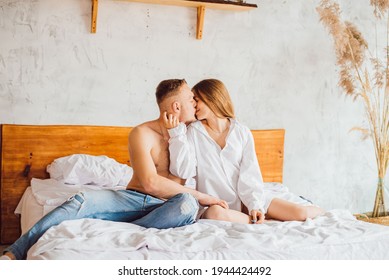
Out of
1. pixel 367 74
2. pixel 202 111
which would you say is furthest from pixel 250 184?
pixel 367 74

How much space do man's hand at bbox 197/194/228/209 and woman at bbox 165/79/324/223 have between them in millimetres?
55

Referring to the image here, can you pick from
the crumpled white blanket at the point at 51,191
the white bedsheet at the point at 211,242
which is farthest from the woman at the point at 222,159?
the crumpled white blanket at the point at 51,191

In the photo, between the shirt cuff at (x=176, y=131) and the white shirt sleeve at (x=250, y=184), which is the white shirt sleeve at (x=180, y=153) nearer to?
the shirt cuff at (x=176, y=131)

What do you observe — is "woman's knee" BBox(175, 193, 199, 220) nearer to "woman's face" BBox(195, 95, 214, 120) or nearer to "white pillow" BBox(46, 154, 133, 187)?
"woman's face" BBox(195, 95, 214, 120)

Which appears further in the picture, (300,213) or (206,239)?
(300,213)

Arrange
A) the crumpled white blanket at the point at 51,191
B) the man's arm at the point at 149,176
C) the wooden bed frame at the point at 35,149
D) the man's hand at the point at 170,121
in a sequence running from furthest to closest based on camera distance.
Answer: the wooden bed frame at the point at 35,149, the crumpled white blanket at the point at 51,191, the man's hand at the point at 170,121, the man's arm at the point at 149,176

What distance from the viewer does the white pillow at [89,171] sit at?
9.59ft

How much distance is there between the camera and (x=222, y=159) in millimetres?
2463

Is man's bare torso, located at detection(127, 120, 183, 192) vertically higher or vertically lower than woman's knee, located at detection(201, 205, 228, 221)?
higher

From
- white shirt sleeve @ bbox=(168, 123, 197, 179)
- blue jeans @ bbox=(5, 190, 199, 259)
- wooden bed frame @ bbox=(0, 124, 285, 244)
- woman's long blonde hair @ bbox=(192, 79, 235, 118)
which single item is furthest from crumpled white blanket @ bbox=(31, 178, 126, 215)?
woman's long blonde hair @ bbox=(192, 79, 235, 118)

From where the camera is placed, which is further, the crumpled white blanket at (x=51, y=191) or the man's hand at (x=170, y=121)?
the crumpled white blanket at (x=51, y=191)

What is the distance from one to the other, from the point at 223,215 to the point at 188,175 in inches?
10.4

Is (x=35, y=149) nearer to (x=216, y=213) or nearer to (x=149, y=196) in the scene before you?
(x=149, y=196)

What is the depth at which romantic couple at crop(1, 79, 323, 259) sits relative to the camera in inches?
83.9
